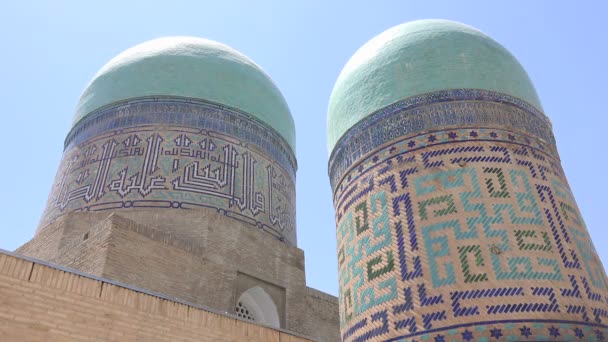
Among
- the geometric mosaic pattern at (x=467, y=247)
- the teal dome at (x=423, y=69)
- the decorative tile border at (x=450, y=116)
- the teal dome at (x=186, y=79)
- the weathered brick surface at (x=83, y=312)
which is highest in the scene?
the teal dome at (x=186, y=79)

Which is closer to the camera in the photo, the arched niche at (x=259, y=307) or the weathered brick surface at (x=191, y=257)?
the weathered brick surface at (x=191, y=257)

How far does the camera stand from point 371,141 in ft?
15.8

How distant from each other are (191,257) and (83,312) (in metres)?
2.52

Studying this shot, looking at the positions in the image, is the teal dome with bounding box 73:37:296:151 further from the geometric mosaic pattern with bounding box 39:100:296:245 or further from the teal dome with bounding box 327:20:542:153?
the teal dome with bounding box 327:20:542:153

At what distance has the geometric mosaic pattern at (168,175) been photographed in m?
6.44

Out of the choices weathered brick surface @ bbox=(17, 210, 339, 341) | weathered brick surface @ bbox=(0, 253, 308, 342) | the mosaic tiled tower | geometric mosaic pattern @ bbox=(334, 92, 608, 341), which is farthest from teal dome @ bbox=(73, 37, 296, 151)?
weathered brick surface @ bbox=(0, 253, 308, 342)

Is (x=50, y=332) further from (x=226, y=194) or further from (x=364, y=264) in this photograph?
(x=226, y=194)

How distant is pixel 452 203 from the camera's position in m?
4.09

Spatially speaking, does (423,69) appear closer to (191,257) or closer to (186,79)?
(191,257)

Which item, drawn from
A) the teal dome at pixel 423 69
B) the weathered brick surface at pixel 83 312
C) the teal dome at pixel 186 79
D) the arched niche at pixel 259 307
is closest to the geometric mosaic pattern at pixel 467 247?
the teal dome at pixel 423 69

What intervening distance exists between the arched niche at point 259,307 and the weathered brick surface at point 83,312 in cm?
256

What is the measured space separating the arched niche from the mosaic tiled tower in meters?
1.77

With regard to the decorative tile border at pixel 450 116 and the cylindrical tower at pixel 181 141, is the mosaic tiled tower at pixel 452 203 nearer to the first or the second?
the decorative tile border at pixel 450 116

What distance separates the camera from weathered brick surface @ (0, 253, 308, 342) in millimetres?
2854
